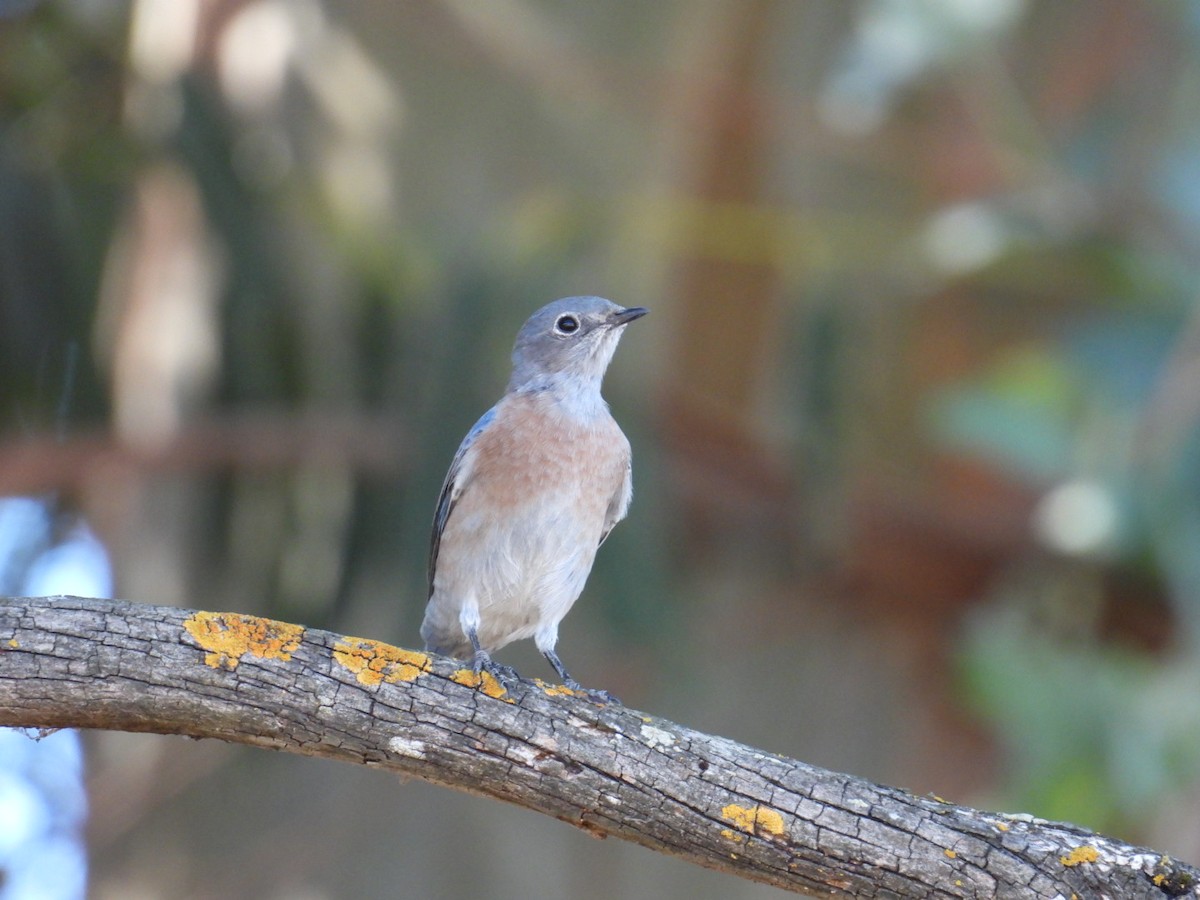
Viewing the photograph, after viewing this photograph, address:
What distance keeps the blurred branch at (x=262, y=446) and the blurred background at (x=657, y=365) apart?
0.03m

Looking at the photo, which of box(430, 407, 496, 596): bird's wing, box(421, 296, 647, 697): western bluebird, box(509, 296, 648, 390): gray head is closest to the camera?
box(421, 296, 647, 697): western bluebird

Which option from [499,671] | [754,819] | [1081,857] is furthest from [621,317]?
[1081,857]

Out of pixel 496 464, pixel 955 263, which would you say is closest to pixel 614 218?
pixel 955 263

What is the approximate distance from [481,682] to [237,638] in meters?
0.64

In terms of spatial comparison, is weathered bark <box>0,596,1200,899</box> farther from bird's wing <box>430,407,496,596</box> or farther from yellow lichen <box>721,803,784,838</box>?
bird's wing <box>430,407,496,596</box>

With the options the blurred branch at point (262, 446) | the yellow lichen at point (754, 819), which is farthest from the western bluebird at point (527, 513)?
the blurred branch at point (262, 446)

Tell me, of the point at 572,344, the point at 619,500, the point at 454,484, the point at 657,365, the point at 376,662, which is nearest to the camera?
the point at 376,662

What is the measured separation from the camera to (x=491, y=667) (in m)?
4.25

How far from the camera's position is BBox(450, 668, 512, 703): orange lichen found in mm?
3613

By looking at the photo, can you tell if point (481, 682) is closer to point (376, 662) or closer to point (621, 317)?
point (376, 662)

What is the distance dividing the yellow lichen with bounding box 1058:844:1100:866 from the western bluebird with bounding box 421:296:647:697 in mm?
2140

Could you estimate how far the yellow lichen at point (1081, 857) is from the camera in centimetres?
343

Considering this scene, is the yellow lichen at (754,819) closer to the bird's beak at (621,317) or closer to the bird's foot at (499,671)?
the bird's foot at (499,671)

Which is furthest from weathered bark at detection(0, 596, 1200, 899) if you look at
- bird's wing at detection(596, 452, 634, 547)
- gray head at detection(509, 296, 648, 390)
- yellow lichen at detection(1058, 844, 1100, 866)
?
gray head at detection(509, 296, 648, 390)
